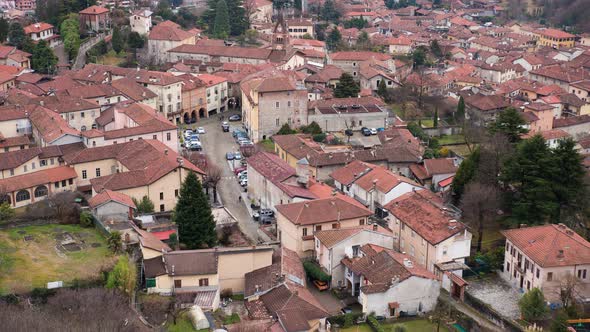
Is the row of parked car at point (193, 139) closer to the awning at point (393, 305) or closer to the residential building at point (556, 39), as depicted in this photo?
the awning at point (393, 305)

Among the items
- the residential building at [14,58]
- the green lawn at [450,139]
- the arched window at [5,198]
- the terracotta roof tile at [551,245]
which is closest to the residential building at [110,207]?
the arched window at [5,198]

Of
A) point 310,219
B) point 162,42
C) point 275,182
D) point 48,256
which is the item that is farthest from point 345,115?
point 48,256

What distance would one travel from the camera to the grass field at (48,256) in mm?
29516

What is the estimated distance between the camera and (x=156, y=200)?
38.9 metres

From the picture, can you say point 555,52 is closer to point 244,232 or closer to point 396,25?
point 396,25

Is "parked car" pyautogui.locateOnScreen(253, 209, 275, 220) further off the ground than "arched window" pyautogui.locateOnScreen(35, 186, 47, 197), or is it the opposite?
"arched window" pyautogui.locateOnScreen(35, 186, 47, 197)

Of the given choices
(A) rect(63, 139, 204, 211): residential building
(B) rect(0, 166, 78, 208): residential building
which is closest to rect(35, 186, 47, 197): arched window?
(B) rect(0, 166, 78, 208): residential building

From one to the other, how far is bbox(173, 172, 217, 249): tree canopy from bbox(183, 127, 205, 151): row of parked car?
14.8 meters

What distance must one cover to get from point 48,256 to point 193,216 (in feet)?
21.0

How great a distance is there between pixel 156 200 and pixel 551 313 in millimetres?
19803

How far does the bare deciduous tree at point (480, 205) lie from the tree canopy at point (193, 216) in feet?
41.4

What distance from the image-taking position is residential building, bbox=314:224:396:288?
33.3 m

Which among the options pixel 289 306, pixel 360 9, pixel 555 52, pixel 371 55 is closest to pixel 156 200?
pixel 289 306

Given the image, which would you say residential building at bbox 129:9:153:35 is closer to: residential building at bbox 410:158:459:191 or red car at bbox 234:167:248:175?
red car at bbox 234:167:248:175
